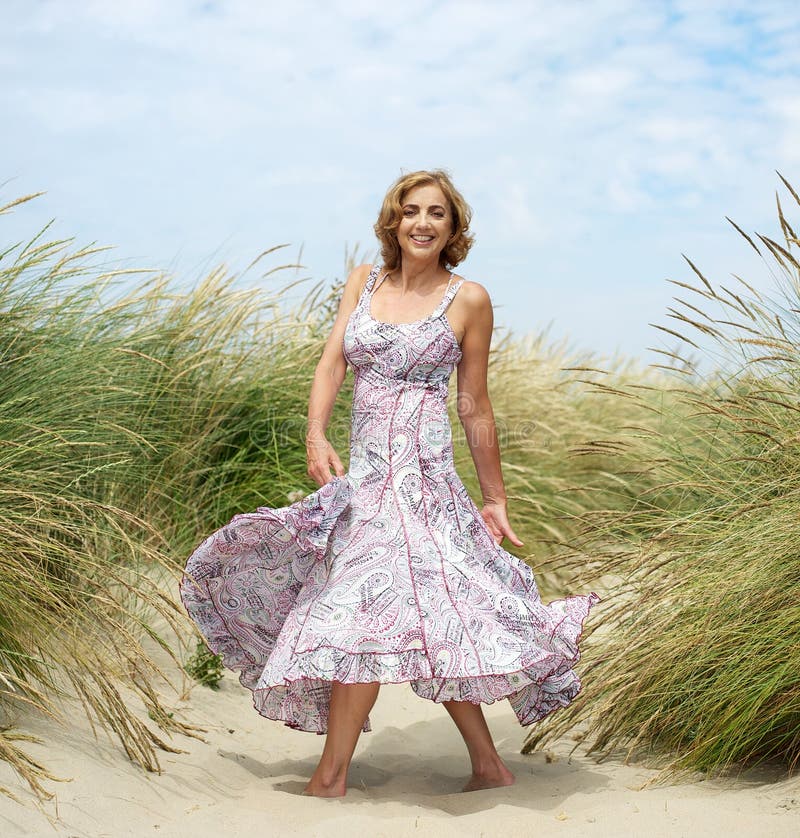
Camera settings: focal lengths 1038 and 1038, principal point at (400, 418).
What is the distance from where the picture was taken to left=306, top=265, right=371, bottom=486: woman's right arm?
322 centimetres

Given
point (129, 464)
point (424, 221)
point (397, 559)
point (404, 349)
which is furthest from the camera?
point (129, 464)

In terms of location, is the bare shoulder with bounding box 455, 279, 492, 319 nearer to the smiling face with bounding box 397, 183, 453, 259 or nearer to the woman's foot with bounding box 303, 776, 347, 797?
the smiling face with bounding box 397, 183, 453, 259

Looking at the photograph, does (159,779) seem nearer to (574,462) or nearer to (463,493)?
(463,493)

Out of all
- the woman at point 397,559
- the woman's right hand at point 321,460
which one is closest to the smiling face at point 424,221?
the woman at point 397,559

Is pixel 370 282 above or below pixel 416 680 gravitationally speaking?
above

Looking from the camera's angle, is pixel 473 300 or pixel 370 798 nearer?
pixel 370 798

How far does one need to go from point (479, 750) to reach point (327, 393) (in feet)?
4.15

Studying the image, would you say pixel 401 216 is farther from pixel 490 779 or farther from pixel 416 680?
pixel 490 779

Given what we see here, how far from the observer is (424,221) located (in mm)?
3402

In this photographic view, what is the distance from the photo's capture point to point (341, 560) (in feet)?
10.2

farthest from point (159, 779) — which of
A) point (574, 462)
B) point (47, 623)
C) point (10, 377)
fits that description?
point (574, 462)

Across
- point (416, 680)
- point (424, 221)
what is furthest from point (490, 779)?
point (424, 221)

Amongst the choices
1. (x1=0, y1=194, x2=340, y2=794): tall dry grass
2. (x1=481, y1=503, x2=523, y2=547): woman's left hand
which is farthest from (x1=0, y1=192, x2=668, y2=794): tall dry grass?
(x1=481, y1=503, x2=523, y2=547): woman's left hand

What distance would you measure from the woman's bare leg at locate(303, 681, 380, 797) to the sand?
0.07 meters
